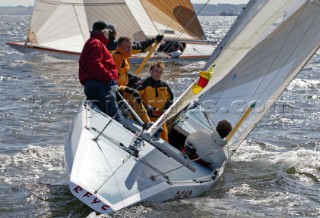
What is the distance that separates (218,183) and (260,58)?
1.61 m

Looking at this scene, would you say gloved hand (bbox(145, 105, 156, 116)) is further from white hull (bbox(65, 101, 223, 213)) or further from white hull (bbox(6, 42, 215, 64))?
white hull (bbox(6, 42, 215, 64))

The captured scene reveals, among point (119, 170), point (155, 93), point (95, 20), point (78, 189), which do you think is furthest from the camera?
point (95, 20)

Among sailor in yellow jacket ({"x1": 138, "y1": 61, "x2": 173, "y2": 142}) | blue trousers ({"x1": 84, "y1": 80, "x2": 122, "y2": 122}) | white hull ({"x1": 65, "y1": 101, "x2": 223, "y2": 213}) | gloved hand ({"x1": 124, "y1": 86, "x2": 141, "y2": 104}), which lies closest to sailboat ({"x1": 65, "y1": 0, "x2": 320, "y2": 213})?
white hull ({"x1": 65, "y1": 101, "x2": 223, "y2": 213})

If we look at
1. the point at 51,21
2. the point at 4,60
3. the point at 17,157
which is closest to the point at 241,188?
the point at 17,157

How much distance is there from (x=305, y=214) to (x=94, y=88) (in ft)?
8.59

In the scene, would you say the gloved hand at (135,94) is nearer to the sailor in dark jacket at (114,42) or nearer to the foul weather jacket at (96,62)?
the foul weather jacket at (96,62)

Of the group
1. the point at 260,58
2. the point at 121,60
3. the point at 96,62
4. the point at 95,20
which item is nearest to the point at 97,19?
the point at 95,20

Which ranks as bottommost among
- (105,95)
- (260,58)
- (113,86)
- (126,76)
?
(126,76)

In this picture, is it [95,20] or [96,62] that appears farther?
[95,20]

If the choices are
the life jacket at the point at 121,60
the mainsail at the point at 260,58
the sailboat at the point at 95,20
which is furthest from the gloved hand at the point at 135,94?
the sailboat at the point at 95,20

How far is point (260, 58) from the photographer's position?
7727 mm

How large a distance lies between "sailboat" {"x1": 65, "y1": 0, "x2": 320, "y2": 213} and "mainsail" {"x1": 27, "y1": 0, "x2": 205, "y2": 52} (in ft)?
34.4

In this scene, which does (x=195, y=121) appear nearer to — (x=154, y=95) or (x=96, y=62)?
(x=154, y=95)

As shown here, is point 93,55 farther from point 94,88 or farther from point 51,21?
point 51,21
